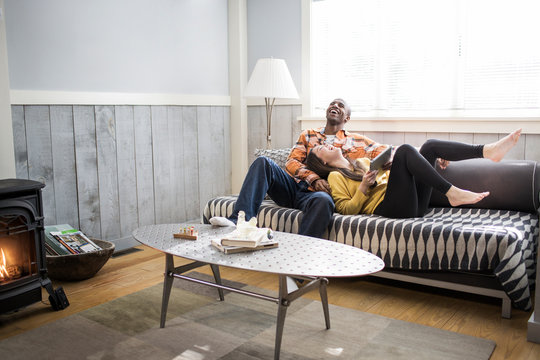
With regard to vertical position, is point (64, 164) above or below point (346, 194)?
above

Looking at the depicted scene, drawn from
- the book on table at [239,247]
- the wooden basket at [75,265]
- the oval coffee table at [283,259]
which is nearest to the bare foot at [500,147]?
the oval coffee table at [283,259]

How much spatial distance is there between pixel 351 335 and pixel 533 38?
7.34ft

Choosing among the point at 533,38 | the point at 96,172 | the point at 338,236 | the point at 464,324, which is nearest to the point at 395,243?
the point at 338,236

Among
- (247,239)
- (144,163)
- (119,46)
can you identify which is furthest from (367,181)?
(119,46)

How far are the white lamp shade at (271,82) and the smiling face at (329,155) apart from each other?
2.13 ft

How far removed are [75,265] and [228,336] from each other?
1.18 metres

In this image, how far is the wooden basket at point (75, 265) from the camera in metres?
2.88

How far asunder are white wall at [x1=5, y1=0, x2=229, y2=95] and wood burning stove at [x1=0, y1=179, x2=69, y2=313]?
2.89 feet

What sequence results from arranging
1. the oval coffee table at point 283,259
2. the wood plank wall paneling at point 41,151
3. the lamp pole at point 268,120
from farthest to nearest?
the lamp pole at point 268,120 < the wood plank wall paneling at point 41,151 < the oval coffee table at point 283,259

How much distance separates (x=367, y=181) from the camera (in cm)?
287

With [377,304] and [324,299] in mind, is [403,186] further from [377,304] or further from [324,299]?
[324,299]

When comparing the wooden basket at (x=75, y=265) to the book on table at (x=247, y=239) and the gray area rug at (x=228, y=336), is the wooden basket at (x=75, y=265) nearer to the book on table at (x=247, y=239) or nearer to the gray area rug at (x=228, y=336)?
the gray area rug at (x=228, y=336)

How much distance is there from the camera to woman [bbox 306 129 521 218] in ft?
8.61

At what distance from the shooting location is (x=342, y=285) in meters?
2.89
